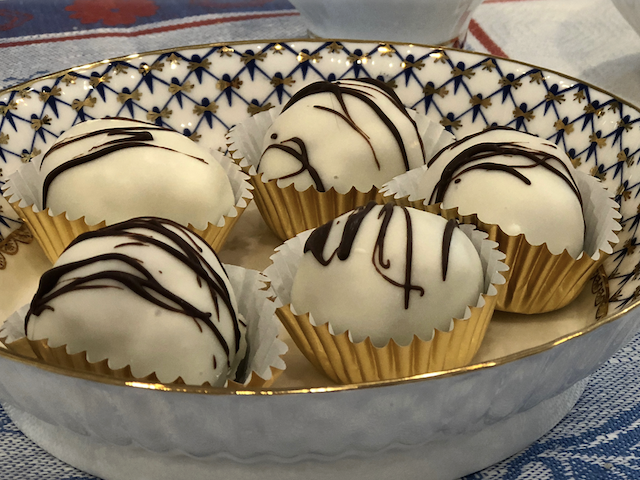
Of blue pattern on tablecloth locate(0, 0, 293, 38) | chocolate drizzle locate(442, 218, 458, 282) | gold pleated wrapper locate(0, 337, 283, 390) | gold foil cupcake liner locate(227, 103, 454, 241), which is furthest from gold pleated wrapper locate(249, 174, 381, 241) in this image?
blue pattern on tablecloth locate(0, 0, 293, 38)

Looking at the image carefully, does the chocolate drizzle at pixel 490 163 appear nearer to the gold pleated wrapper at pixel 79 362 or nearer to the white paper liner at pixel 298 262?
the white paper liner at pixel 298 262

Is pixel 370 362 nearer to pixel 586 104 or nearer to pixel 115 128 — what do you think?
pixel 115 128

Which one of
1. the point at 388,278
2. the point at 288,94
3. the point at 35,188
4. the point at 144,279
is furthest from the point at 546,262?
the point at 35,188

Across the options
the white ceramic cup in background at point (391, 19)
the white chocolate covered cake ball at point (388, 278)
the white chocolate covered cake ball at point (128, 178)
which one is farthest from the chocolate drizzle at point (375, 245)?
the white ceramic cup in background at point (391, 19)

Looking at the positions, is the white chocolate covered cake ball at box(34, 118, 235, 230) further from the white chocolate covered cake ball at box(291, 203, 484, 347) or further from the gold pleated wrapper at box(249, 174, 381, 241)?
the white chocolate covered cake ball at box(291, 203, 484, 347)

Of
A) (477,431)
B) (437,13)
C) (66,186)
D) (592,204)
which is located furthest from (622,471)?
(437,13)
